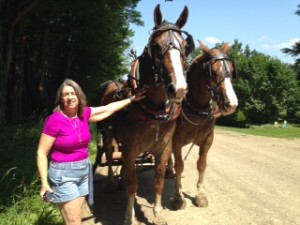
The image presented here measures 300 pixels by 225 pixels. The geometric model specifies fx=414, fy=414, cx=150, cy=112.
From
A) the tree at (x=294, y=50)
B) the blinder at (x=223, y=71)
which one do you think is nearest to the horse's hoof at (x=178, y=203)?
the blinder at (x=223, y=71)

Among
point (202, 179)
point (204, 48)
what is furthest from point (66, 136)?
point (202, 179)

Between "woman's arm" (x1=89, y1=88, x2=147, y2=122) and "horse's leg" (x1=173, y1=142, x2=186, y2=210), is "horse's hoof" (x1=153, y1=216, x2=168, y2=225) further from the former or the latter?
"woman's arm" (x1=89, y1=88, x2=147, y2=122)

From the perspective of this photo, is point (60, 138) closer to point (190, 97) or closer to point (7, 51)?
point (190, 97)

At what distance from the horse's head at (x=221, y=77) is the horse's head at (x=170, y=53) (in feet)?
3.28

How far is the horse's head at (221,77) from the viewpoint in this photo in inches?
216

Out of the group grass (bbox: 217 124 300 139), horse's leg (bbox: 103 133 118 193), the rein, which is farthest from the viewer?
grass (bbox: 217 124 300 139)

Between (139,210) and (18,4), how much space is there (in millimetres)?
8172

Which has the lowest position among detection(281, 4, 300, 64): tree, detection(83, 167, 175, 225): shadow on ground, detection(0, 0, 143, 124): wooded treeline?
detection(83, 167, 175, 225): shadow on ground

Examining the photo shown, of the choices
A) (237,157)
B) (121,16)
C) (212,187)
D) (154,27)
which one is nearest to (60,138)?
(154,27)

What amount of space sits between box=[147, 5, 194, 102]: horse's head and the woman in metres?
0.92

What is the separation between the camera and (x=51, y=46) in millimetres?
18141

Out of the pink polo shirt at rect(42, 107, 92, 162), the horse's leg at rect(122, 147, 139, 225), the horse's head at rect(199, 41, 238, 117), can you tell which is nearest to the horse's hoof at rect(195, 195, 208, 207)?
the horse's leg at rect(122, 147, 139, 225)

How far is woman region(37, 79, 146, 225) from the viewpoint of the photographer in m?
4.07

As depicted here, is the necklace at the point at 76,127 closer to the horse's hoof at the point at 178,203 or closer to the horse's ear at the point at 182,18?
the horse's ear at the point at 182,18
